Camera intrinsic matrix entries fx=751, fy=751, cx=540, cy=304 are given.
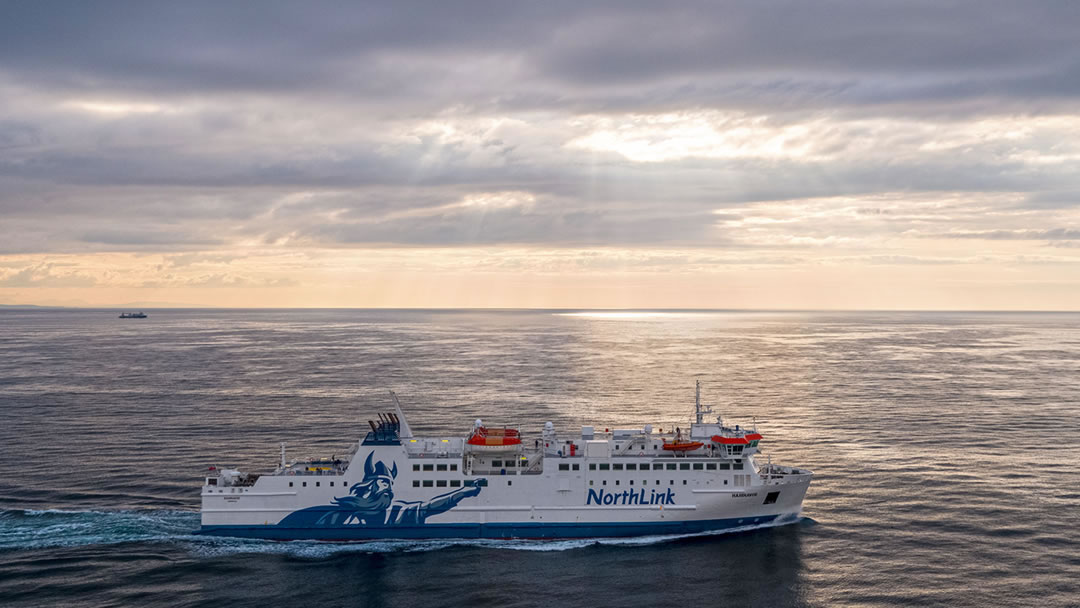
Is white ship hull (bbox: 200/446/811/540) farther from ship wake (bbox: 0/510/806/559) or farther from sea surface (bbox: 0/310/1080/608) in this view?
sea surface (bbox: 0/310/1080/608)

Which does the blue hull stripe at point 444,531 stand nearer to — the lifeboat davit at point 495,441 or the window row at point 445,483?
the window row at point 445,483

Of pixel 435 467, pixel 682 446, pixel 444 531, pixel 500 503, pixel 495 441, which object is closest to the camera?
pixel 444 531

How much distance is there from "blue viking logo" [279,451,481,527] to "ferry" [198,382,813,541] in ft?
0.20

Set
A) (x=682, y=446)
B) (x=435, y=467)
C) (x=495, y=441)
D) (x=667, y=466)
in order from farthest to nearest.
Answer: (x=682, y=446), (x=495, y=441), (x=667, y=466), (x=435, y=467)

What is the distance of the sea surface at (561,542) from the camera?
1511 inches

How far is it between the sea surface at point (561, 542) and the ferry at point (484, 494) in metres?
1.10

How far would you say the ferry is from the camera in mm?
45625

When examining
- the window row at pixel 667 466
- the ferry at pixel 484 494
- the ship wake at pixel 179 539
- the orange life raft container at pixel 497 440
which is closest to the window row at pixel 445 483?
the ferry at pixel 484 494

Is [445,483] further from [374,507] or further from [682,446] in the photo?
[682,446]

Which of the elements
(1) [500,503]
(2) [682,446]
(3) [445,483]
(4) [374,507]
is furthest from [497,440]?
(2) [682,446]

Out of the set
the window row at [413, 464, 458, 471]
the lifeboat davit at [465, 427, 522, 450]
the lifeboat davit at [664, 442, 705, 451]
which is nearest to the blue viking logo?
the window row at [413, 464, 458, 471]

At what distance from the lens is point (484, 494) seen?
45906 mm

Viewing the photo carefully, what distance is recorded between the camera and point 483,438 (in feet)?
154

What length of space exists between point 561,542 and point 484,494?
5.48m
